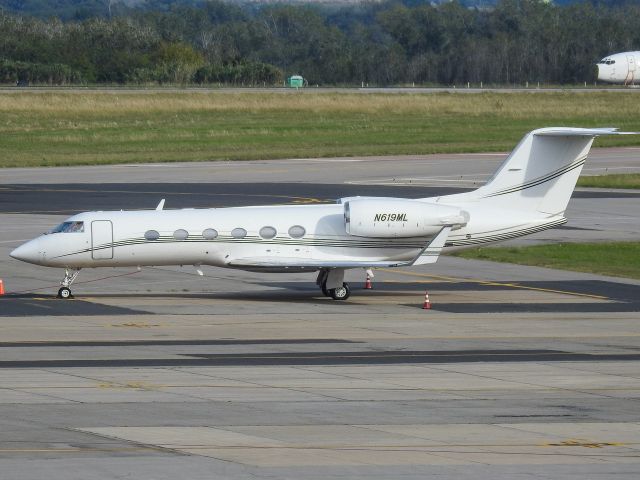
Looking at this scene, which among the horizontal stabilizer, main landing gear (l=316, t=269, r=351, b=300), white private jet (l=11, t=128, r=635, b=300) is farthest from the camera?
main landing gear (l=316, t=269, r=351, b=300)

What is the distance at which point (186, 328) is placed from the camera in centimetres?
3130

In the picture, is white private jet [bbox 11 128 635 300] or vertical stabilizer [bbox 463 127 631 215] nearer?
white private jet [bbox 11 128 635 300]

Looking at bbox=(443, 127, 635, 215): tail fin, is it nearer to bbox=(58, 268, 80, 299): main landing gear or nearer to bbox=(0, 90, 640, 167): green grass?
bbox=(58, 268, 80, 299): main landing gear

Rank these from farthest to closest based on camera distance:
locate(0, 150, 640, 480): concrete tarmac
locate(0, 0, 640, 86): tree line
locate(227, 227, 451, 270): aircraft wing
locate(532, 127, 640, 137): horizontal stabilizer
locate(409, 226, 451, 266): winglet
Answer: locate(0, 0, 640, 86): tree line < locate(532, 127, 640, 137): horizontal stabilizer < locate(227, 227, 451, 270): aircraft wing < locate(409, 226, 451, 266): winglet < locate(0, 150, 640, 480): concrete tarmac

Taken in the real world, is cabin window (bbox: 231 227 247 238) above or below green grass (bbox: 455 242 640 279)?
above

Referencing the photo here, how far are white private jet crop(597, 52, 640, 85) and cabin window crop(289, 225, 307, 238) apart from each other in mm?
104124

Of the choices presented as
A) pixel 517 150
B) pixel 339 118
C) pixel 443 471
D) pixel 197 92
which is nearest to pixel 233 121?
pixel 339 118

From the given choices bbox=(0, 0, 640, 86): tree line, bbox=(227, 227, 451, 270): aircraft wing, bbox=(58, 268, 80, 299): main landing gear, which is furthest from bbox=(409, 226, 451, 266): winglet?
bbox=(0, 0, 640, 86): tree line

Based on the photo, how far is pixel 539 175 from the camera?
37.4m

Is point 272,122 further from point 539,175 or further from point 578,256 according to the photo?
point 539,175

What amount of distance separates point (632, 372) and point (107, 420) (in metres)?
10.8

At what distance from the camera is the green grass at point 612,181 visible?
224 feet

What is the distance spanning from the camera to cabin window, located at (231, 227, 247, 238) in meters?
35.7

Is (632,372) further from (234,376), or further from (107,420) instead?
(107,420)
